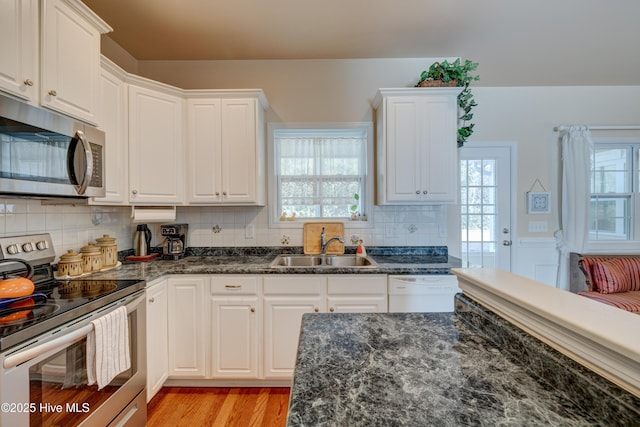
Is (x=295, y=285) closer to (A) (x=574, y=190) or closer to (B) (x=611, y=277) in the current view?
(B) (x=611, y=277)

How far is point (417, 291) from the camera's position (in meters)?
2.10

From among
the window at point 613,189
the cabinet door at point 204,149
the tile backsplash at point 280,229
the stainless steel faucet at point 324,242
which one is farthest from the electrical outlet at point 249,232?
the window at point 613,189

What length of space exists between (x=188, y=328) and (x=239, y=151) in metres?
1.49

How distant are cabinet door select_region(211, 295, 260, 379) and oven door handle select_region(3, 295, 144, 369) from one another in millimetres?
940

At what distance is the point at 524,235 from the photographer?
3184 mm

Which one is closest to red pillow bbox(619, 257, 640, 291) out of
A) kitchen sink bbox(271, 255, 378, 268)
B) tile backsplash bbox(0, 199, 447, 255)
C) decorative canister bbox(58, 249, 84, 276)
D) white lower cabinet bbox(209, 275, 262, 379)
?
tile backsplash bbox(0, 199, 447, 255)

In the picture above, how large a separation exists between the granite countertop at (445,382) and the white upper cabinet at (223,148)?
1694 mm

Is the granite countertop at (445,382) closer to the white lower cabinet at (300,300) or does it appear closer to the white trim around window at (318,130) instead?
the white lower cabinet at (300,300)

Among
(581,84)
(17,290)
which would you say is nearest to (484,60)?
(581,84)

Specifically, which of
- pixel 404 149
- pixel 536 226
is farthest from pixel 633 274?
pixel 404 149

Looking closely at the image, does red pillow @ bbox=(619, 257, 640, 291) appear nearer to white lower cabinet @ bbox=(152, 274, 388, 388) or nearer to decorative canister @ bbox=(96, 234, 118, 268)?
white lower cabinet @ bbox=(152, 274, 388, 388)

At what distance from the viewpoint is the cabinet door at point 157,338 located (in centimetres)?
184

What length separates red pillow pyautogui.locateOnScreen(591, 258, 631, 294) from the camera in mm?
2719

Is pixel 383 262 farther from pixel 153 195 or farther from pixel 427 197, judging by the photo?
pixel 153 195
